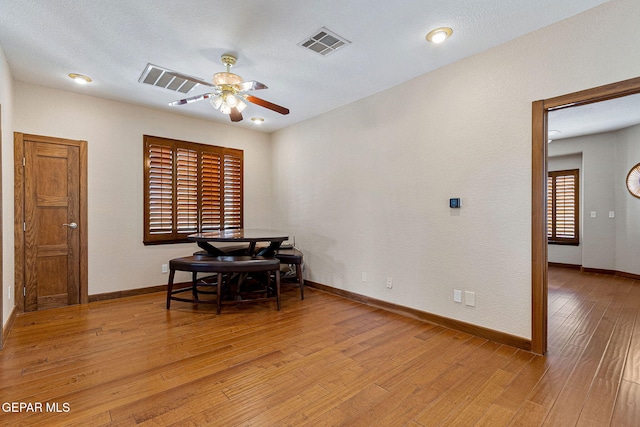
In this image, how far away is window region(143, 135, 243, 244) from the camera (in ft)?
14.4

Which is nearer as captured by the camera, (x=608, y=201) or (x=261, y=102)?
(x=261, y=102)

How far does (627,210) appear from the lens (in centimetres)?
537

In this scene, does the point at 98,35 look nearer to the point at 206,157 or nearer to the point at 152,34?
the point at 152,34

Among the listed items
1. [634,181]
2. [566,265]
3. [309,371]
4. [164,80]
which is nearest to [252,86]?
[164,80]

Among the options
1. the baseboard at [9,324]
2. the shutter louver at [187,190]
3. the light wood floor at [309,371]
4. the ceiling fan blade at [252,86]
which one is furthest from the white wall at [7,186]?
the ceiling fan blade at [252,86]

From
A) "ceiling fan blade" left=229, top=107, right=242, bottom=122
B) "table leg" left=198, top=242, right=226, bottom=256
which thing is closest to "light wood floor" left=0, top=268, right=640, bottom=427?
"table leg" left=198, top=242, right=226, bottom=256

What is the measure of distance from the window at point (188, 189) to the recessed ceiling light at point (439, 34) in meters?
3.67

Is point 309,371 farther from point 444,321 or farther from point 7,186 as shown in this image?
point 7,186

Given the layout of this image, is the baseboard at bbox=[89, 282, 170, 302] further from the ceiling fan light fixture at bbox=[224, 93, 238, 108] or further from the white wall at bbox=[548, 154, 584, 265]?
the white wall at bbox=[548, 154, 584, 265]

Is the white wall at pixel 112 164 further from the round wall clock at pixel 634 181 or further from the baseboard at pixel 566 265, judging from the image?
the round wall clock at pixel 634 181

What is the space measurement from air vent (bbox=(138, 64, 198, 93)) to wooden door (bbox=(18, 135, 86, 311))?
1408 millimetres

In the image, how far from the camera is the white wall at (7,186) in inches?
110

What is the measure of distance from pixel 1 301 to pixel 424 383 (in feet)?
11.8

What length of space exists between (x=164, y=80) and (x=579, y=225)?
797 cm
